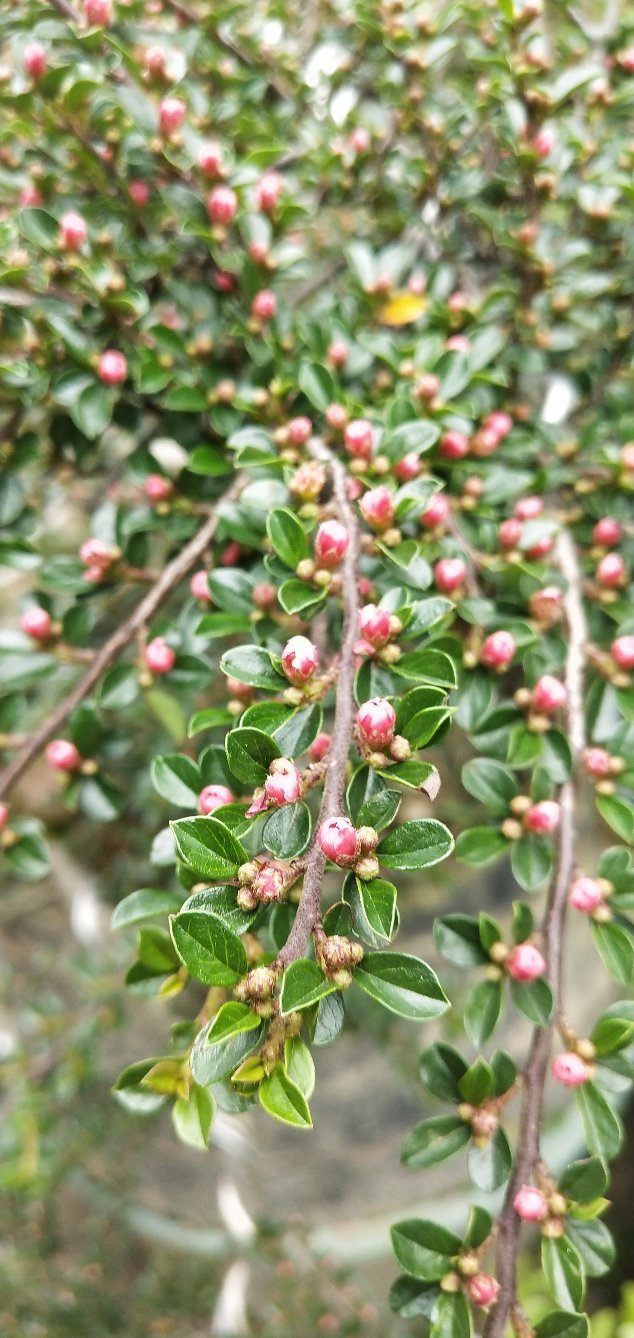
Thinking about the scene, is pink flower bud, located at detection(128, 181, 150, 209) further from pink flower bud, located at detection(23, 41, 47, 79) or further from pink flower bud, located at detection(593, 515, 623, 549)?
pink flower bud, located at detection(593, 515, 623, 549)

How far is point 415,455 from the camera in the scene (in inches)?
25.4

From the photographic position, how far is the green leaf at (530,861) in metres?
0.63

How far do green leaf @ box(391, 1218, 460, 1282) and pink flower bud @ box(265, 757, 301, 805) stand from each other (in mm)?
333

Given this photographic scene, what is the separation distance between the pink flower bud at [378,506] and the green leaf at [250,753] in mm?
209

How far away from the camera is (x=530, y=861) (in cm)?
64

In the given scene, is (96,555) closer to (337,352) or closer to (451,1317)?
(337,352)

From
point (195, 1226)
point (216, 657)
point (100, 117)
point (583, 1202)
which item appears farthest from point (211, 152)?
point (195, 1226)

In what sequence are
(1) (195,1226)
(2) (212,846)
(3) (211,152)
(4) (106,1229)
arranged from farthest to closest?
(1) (195,1226), (4) (106,1229), (3) (211,152), (2) (212,846)

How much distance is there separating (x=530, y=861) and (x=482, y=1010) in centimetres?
12

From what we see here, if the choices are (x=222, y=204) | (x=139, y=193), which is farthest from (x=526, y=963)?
(x=139, y=193)

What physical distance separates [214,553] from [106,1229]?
1565 millimetres

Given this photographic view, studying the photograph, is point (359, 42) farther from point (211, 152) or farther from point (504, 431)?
point (504, 431)

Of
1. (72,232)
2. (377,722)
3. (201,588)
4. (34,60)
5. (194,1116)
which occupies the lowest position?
(194,1116)

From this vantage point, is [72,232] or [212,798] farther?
[72,232]
